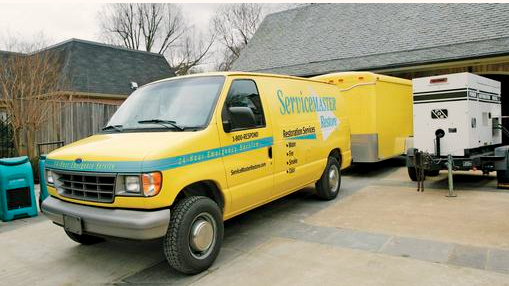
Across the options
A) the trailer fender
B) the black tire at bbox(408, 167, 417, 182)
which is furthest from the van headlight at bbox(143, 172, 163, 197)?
the black tire at bbox(408, 167, 417, 182)

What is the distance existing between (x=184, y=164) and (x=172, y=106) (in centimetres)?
109

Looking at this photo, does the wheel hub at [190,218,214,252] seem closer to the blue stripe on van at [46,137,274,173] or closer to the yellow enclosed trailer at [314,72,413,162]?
the blue stripe on van at [46,137,274,173]

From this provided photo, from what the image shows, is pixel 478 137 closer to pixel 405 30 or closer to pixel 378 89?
pixel 378 89

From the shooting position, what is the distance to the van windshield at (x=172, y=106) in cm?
452

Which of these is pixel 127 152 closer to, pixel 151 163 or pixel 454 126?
pixel 151 163

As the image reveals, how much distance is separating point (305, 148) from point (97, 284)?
363 cm

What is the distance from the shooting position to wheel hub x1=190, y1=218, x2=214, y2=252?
13.5ft

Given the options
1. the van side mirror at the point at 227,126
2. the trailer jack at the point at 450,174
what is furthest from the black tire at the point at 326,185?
the van side mirror at the point at 227,126

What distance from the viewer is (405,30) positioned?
49.4 feet

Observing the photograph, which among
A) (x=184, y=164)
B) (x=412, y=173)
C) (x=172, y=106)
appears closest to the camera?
(x=184, y=164)

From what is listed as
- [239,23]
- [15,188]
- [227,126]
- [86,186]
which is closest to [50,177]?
[86,186]

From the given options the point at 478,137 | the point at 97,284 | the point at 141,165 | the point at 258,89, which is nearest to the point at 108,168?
the point at 141,165

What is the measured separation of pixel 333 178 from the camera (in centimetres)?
744

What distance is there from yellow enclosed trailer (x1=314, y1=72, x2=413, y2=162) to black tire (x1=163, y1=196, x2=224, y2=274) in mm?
5787
